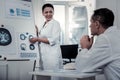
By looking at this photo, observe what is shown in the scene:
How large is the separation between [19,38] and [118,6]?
2014 mm

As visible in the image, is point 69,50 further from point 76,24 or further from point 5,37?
point 5,37

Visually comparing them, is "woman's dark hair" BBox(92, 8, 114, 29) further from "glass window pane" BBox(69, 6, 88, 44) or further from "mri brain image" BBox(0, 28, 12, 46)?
"glass window pane" BBox(69, 6, 88, 44)

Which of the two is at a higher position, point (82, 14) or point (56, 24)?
point (82, 14)

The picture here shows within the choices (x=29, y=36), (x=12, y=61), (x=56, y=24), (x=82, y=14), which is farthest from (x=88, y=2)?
(x=12, y=61)

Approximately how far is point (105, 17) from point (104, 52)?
285 millimetres

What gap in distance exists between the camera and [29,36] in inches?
103

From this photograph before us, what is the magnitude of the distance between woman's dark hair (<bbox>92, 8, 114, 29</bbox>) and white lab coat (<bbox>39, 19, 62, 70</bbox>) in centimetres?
104

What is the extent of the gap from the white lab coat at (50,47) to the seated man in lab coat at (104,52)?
997 millimetres

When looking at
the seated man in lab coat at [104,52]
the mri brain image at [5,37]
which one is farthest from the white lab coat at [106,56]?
the mri brain image at [5,37]

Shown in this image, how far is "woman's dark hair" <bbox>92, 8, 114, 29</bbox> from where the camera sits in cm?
185

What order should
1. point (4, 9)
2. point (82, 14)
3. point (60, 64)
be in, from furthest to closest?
1. point (82, 14)
2. point (60, 64)
3. point (4, 9)

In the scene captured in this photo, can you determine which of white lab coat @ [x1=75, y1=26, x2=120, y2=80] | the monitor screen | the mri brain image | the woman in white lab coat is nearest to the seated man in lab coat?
white lab coat @ [x1=75, y1=26, x2=120, y2=80]

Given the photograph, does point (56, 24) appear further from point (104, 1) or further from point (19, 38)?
point (104, 1)

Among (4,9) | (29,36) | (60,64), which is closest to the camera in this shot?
(4,9)
